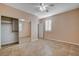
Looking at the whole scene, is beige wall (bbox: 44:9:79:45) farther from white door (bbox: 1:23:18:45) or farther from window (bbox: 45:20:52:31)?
white door (bbox: 1:23:18:45)

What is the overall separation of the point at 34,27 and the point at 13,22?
224 centimetres

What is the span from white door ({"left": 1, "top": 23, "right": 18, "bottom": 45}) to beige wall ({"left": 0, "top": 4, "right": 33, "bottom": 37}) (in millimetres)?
727

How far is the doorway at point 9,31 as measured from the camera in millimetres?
6121

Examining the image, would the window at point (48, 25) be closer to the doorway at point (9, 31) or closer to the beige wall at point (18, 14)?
the beige wall at point (18, 14)

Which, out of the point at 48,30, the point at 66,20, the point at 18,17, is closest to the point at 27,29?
the point at 18,17

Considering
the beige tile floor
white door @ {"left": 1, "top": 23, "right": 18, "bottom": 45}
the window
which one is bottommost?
the beige tile floor

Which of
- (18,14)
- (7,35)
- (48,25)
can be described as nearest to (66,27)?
(48,25)

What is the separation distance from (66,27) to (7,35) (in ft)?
14.9

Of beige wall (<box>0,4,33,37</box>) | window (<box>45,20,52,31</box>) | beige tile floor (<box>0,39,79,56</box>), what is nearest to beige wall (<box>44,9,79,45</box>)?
window (<box>45,20,52,31</box>)

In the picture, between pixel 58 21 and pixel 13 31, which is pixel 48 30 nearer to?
pixel 58 21

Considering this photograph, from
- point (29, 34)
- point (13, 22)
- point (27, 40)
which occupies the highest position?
point (13, 22)

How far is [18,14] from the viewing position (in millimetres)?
5980

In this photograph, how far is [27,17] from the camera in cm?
700

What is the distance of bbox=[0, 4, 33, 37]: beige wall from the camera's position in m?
4.84
